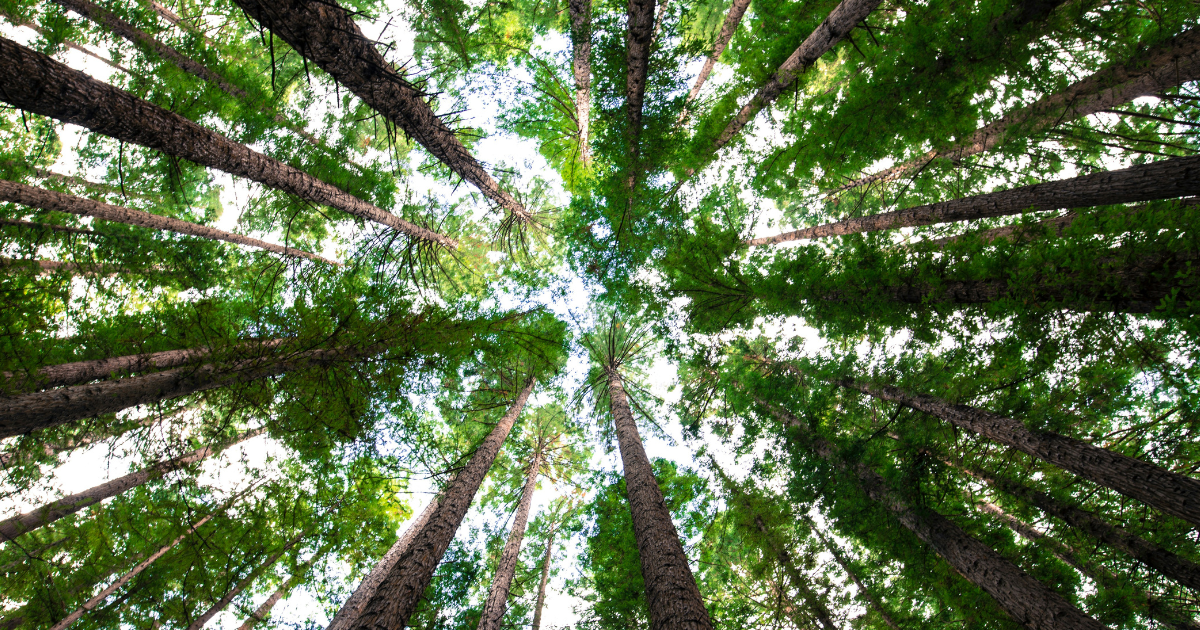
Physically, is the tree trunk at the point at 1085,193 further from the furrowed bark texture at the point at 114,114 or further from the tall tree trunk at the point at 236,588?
the tall tree trunk at the point at 236,588

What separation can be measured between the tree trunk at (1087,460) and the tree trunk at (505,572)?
826 centimetres

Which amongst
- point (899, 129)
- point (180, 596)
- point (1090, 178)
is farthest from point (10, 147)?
point (1090, 178)

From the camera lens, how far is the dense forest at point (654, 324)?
14.7ft

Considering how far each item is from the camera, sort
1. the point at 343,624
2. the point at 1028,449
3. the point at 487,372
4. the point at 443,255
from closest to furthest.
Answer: the point at 1028,449, the point at 343,624, the point at 487,372, the point at 443,255

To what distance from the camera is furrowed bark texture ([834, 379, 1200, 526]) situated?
407 centimetres

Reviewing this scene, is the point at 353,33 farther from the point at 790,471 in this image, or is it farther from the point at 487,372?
the point at 790,471

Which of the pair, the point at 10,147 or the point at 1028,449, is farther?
the point at 10,147

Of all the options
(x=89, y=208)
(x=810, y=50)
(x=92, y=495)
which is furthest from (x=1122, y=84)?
(x=92, y=495)

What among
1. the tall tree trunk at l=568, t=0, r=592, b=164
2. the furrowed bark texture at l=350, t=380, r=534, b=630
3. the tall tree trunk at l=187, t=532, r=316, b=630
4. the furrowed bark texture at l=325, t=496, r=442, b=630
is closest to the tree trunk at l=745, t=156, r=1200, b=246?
the tall tree trunk at l=568, t=0, r=592, b=164

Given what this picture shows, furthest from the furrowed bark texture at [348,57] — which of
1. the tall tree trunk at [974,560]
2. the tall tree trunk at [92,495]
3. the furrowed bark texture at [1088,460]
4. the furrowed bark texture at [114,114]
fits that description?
the furrowed bark texture at [1088,460]

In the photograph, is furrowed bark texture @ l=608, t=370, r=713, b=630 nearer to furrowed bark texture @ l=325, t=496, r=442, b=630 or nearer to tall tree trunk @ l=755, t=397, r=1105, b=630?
furrowed bark texture @ l=325, t=496, r=442, b=630

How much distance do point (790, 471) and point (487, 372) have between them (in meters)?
7.42

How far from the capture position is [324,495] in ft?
22.2

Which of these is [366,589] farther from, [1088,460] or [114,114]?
[1088,460]
